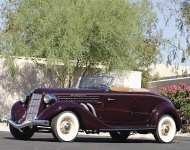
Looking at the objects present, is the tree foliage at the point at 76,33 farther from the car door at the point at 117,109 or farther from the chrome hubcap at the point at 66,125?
the chrome hubcap at the point at 66,125

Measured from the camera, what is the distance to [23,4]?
105 feet

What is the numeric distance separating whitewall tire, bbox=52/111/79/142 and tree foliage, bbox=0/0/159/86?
14.0m

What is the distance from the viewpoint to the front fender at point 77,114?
16.2 m

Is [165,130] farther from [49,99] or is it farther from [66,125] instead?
[49,99]

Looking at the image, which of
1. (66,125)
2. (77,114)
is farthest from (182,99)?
(66,125)

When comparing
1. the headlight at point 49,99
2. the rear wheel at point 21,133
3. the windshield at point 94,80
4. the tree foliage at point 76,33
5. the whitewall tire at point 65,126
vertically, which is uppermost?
the tree foliage at point 76,33

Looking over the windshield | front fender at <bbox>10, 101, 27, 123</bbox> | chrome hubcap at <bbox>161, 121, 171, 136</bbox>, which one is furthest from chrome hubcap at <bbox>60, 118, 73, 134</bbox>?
the windshield

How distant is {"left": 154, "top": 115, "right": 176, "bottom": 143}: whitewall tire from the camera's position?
17938mm

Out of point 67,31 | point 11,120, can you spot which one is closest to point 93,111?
point 11,120

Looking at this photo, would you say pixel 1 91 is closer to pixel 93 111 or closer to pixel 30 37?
pixel 30 37

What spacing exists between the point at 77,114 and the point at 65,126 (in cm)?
45

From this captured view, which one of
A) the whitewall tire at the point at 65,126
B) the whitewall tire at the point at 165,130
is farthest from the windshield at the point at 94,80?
the whitewall tire at the point at 65,126

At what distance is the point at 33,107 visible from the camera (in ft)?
54.5

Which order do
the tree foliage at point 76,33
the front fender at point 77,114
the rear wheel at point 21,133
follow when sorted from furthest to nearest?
the tree foliage at point 76,33 → the rear wheel at point 21,133 → the front fender at point 77,114
